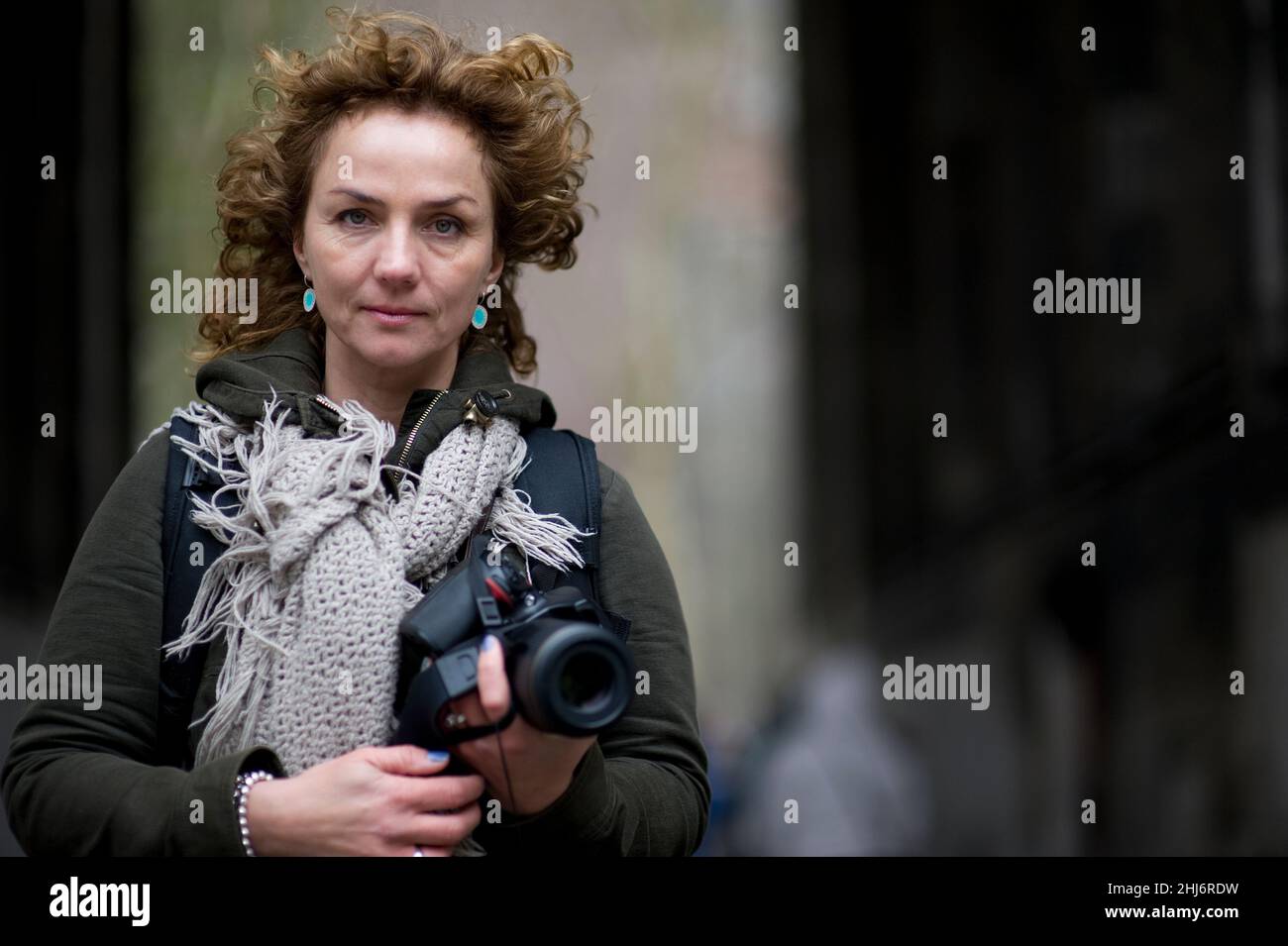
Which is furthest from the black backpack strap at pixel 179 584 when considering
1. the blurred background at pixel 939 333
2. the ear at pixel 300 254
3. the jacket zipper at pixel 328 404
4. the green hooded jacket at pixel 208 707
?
the blurred background at pixel 939 333

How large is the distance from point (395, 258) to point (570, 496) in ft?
1.31

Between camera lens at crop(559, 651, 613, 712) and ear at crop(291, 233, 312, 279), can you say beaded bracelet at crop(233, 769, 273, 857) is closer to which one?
camera lens at crop(559, 651, 613, 712)

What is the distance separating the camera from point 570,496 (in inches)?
83.3

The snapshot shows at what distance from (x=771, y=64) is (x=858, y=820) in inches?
285

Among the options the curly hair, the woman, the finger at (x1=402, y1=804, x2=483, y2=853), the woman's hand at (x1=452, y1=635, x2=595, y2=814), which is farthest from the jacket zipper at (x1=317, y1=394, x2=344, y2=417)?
the finger at (x1=402, y1=804, x2=483, y2=853)

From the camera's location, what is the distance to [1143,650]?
6.18 meters

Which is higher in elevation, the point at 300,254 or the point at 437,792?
the point at 300,254

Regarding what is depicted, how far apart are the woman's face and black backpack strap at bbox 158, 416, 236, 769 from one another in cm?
27

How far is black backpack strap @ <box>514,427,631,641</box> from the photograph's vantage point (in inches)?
81.7

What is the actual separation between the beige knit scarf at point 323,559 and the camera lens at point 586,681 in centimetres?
27

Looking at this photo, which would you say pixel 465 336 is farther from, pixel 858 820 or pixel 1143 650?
pixel 1143 650

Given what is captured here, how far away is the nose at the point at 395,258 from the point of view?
199 cm

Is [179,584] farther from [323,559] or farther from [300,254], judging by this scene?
[300,254]

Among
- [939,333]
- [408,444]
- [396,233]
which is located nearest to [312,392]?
[408,444]
